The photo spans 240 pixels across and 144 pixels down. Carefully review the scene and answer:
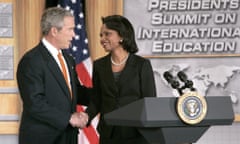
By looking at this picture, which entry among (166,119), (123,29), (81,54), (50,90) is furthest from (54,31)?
(81,54)

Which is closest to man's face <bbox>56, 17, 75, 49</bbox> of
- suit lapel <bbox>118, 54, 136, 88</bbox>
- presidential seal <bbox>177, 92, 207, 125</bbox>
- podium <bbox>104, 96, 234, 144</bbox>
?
suit lapel <bbox>118, 54, 136, 88</bbox>

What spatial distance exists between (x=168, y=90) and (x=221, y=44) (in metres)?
0.71

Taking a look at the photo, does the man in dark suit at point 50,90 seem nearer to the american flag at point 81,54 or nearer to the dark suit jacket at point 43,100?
the dark suit jacket at point 43,100

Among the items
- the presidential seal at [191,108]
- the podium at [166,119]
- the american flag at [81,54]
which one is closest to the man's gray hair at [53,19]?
the podium at [166,119]

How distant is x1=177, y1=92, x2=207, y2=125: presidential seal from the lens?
210 centimetres

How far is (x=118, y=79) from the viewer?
3.39 metres

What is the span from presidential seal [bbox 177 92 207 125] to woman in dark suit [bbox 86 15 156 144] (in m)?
1.25

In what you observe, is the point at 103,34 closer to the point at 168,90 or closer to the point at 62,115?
the point at 62,115

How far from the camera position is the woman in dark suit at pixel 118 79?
11.1 ft

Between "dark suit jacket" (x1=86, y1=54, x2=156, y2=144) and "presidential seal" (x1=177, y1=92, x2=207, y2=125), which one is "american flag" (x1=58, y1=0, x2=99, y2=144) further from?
"presidential seal" (x1=177, y1=92, x2=207, y2=125)

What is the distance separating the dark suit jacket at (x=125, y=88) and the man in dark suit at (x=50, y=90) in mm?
261

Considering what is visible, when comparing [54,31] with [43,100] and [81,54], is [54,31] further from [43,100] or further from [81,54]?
[81,54]

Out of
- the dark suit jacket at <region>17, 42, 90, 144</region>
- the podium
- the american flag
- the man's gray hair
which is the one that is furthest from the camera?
the american flag

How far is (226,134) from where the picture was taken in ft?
18.2
